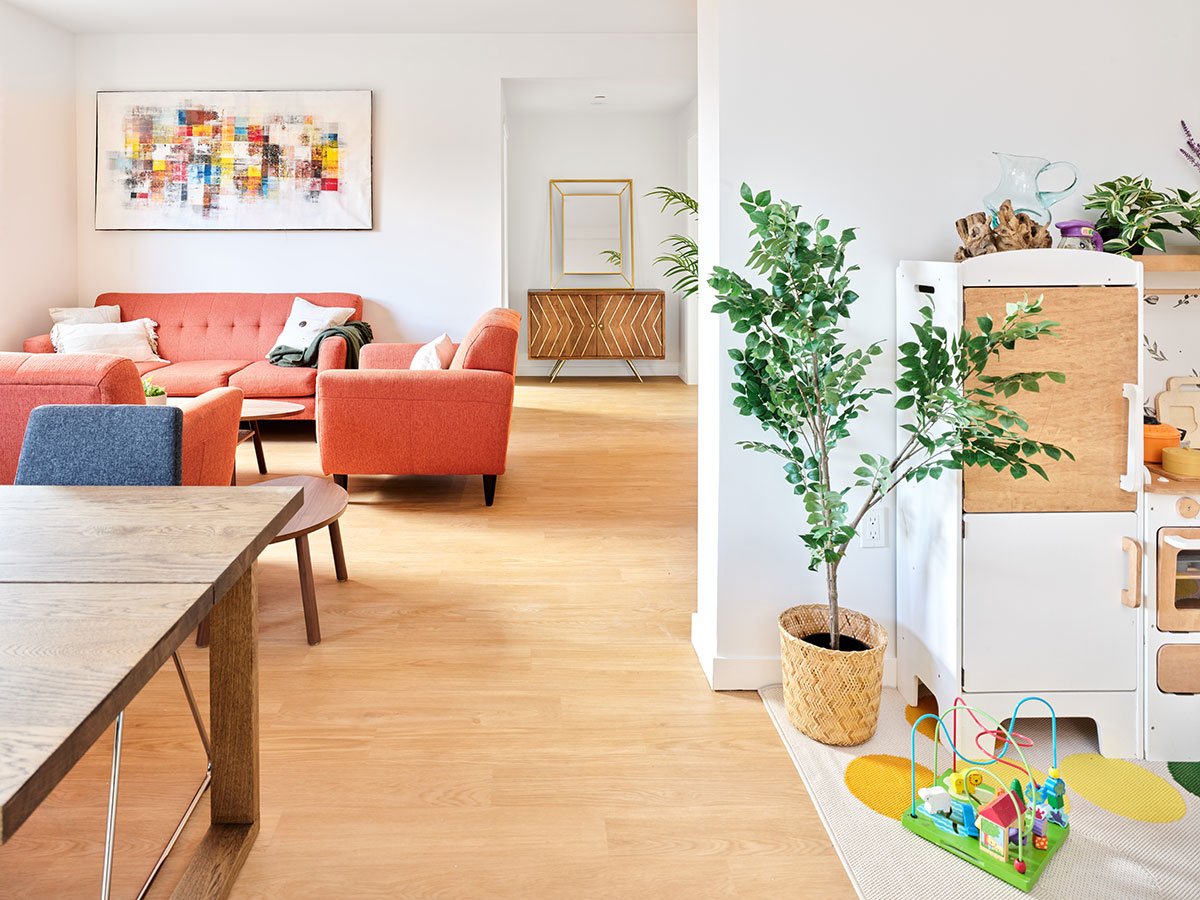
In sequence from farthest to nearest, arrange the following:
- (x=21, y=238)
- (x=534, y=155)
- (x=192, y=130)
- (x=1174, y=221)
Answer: (x=534, y=155), (x=192, y=130), (x=21, y=238), (x=1174, y=221)

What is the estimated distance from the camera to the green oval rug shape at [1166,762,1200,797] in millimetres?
2006

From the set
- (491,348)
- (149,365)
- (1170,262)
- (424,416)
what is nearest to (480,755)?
(1170,262)

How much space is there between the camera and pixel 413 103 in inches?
272

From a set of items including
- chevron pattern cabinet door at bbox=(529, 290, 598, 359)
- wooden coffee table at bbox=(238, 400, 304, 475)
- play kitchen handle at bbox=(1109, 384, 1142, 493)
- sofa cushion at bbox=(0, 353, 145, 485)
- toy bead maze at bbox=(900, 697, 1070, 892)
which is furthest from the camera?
chevron pattern cabinet door at bbox=(529, 290, 598, 359)

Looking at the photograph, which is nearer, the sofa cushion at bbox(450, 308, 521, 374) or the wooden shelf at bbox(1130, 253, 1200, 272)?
the wooden shelf at bbox(1130, 253, 1200, 272)

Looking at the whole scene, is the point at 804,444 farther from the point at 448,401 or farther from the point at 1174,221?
the point at 448,401

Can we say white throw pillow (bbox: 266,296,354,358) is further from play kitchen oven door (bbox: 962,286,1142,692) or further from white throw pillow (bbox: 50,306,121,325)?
play kitchen oven door (bbox: 962,286,1142,692)

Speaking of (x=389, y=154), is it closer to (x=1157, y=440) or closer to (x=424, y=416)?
(x=424, y=416)

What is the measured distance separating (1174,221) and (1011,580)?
41.8 inches

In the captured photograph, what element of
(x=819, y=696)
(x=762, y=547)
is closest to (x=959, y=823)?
(x=819, y=696)

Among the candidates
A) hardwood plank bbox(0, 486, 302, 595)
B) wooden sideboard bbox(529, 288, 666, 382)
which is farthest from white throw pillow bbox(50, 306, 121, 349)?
hardwood plank bbox(0, 486, 302, 595)

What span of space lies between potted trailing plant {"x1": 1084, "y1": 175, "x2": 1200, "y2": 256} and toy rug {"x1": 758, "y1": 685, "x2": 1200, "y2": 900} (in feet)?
3.76

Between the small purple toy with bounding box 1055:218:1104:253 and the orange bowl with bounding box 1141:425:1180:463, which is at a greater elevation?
the small purple toy with bounding box 1055:218:1104:253

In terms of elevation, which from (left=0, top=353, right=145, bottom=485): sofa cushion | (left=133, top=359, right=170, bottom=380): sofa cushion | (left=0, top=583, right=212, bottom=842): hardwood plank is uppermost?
(left=133, top=359, right=170, bottom=380): sofa cushion
